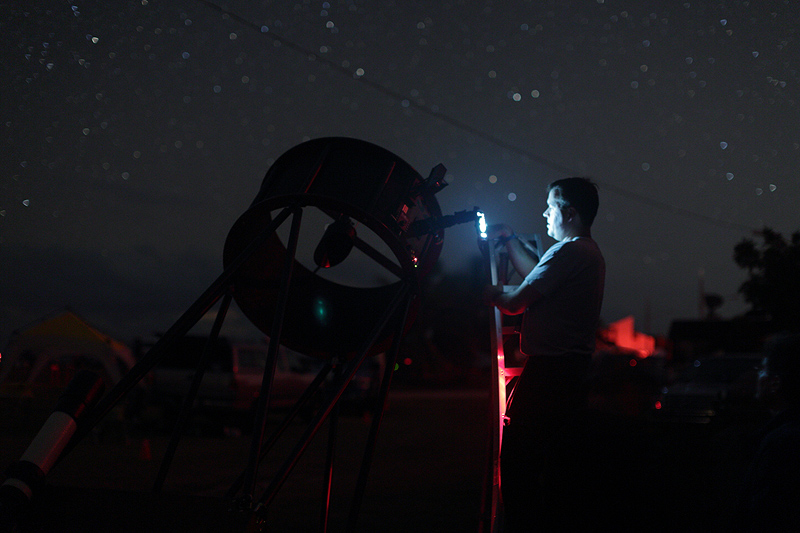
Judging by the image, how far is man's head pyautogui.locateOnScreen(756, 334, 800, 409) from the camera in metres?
2.69

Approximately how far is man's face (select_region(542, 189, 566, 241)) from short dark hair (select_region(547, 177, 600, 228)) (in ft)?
0.20

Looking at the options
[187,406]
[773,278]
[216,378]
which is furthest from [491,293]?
[216,378]

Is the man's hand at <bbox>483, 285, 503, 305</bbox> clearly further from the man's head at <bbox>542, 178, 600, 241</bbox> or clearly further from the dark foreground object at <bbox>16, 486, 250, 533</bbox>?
the dark foreground object at <bbox>16, 486, 250, 533</bbox>

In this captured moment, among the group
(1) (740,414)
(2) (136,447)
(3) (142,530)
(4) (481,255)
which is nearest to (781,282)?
(1) (740,414)

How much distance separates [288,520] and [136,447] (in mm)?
Result: 6532

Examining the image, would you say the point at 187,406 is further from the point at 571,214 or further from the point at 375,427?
the point at 571,214

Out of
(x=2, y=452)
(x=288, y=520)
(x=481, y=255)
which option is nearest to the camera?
(x=481, y=255)

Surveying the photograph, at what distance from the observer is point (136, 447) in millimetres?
A: 11602

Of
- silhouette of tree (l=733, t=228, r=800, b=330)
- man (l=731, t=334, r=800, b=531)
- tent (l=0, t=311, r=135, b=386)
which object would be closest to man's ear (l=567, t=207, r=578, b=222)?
man (l=731, t=334, r=800, b=531)

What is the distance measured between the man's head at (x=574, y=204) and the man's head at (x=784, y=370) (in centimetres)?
109

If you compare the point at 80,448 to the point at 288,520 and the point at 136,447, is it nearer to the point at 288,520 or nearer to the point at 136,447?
the point at 136,447

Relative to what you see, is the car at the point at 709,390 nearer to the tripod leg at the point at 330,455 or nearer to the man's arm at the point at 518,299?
the tripod leg at the point at 330,455

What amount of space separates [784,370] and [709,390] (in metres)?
11.2

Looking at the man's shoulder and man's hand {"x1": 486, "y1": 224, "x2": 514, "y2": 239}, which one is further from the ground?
man's hand {"x1": 486, "y1": 224, "x2": 514, "y2": 239}
